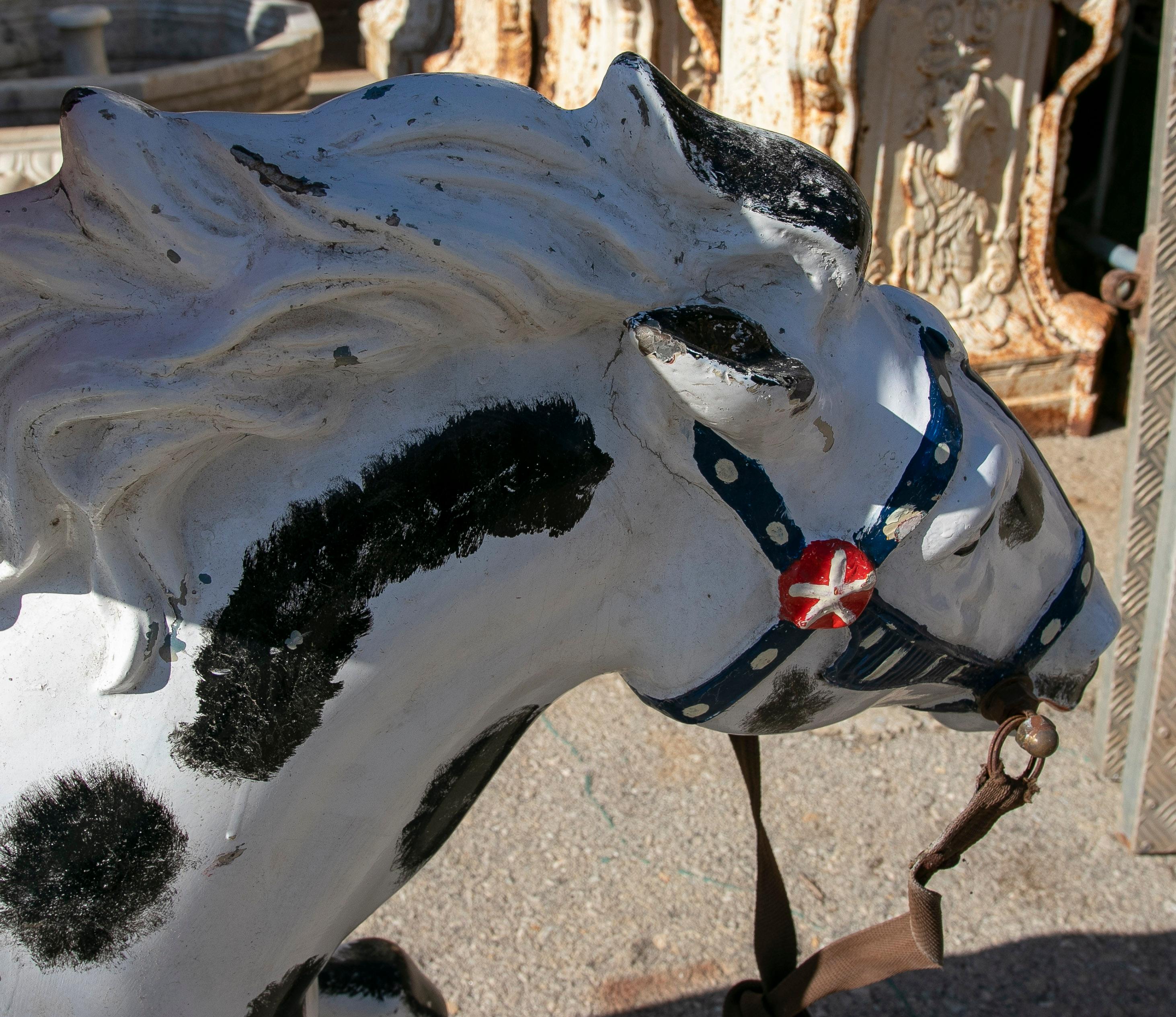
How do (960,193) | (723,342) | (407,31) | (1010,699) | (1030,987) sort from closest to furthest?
(723,342)
(1010,699)
(1030,987)
(960,193)
(407,31)

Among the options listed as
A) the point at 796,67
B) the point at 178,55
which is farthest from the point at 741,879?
the point at 178,55

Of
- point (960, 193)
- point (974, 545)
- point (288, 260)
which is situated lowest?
point (960, 193)

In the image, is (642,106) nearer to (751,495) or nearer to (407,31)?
(751,495)

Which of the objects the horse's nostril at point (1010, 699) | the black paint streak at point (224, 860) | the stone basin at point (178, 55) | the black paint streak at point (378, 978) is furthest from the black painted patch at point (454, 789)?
the stone basin at point (178, 55)

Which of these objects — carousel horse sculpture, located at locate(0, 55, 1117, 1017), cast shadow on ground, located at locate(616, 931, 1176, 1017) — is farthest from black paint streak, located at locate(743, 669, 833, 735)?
cast shadow on ground, located at locate(616, 931, 1176, 1017)

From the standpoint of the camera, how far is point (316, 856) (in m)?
0.68

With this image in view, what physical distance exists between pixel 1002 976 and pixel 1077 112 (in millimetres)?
3553

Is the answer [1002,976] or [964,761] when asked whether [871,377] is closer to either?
[1002,976]

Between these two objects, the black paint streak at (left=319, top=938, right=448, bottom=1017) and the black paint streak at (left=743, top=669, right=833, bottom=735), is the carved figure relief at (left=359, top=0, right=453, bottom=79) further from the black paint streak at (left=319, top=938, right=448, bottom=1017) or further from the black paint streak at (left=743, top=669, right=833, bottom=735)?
the black paint streak at (left=743, top=669, right=833, bottom=735)

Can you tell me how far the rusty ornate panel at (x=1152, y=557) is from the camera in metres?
1.92

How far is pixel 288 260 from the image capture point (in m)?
0.56

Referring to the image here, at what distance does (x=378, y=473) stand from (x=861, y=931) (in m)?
0.67

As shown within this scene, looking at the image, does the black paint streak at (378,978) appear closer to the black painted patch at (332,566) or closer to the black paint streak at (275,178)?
the black painted patch at (332,566)

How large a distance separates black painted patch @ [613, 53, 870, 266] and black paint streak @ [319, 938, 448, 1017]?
75cm
